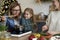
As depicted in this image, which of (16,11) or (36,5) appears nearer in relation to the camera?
(36,5)

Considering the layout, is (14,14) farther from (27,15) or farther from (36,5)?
(36,5)

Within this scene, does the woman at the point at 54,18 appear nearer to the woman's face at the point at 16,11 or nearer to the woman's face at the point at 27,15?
the woman's face at the point at 27,15

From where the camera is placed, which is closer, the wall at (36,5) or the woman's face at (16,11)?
the wall at (36,5)

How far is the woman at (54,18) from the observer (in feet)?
6.31

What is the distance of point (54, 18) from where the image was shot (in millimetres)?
1950

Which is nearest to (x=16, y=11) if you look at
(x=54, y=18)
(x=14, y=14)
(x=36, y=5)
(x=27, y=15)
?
(x=14, y=14)

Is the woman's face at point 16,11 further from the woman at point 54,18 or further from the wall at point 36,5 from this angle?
the woman at point 54,18

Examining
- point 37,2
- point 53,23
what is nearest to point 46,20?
point 53,23

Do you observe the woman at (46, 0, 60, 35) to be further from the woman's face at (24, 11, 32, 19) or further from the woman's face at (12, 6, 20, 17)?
the woman's face at (12, 6, 20, 17)

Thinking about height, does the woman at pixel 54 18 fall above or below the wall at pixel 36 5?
below

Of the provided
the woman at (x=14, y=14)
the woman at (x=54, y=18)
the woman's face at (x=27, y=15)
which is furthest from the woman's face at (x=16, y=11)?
the woman at (x=54, y=18)

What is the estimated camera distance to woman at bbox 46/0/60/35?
1.92 m

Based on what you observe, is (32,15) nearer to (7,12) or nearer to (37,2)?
(37,2)

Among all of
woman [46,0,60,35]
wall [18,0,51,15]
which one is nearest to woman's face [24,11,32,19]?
wall [18,0,51,15]
